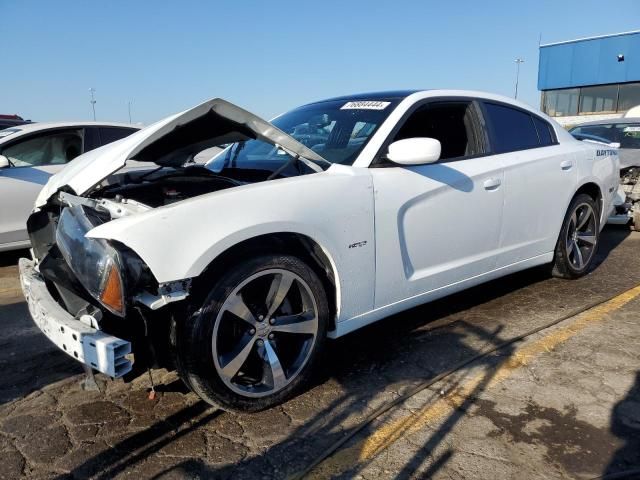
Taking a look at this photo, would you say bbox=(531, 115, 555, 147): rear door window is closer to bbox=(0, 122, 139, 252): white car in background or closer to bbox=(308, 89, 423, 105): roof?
bbox=(308, 89, 423, 105): roof

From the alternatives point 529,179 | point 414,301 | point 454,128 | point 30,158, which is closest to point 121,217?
point 414,301

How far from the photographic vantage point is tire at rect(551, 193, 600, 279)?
15.1 ft

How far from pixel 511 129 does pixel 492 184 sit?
68 centimetres

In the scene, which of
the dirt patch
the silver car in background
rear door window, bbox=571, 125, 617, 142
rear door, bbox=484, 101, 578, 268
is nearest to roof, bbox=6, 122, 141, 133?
rear door, bbox=484, 101, 578, 268

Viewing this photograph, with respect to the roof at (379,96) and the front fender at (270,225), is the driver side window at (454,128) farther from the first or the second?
the front fender at (270,225)

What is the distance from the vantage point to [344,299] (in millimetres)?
2877

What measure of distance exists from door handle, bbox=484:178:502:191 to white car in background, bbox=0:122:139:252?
4.41 metres

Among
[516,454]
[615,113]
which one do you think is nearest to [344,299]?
[516,454]

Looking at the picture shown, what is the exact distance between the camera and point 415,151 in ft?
9.56

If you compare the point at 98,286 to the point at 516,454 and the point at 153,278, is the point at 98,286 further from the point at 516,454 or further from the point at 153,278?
the point at 516,454

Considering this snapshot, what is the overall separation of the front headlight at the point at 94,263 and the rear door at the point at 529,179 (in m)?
2.62

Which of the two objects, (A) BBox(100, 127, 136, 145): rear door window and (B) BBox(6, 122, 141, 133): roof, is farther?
(A) BBox(100, 127, 136, 145): rear door window

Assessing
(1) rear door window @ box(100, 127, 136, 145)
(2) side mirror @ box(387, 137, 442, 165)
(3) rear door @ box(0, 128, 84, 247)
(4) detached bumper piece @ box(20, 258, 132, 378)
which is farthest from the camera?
(1) rear door window @ box(100, 127, 136, 145)

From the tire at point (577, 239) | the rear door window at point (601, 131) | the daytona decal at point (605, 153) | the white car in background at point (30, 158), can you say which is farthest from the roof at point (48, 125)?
the rear door window at point (601, 131)
